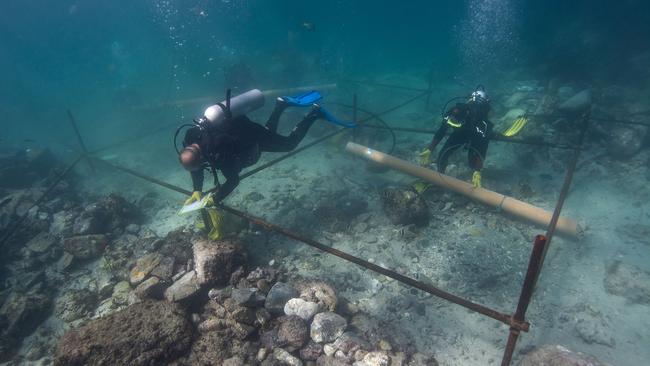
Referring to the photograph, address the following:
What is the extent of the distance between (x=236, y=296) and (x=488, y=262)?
13.5 ft

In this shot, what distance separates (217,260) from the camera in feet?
15.6

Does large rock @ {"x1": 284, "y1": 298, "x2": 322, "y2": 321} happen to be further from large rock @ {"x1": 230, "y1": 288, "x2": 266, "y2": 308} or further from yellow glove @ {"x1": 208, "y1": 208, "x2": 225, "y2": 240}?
yellow glove @ {"x1": 208, "y1": 208, "x2": 225, "y2": 240}

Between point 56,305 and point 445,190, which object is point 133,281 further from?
point 445,190

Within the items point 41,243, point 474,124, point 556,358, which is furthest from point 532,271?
point 41,243

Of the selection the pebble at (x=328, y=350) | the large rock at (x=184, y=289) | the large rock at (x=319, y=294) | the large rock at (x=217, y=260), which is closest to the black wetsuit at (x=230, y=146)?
the large rock at (x=217, y=260)

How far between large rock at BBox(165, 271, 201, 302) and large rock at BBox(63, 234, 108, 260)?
303cm

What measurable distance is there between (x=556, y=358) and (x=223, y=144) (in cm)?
484

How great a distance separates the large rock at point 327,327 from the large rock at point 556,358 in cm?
209

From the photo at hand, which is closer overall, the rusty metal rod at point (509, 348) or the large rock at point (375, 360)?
the rusty metal rod at point (509, 348)

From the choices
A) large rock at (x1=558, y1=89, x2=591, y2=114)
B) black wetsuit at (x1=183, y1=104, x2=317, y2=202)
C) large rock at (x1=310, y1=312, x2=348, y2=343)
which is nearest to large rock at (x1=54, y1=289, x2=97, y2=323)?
black wetsuit at (x1=183, y1=104, x2=317, y2=202)

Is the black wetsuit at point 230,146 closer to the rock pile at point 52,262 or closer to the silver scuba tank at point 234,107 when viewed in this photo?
the silver scuba tank at point 234,107

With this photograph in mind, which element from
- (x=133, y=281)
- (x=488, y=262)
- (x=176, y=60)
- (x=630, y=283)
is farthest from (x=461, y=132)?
(x=176, y=60)

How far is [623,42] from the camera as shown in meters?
15.4

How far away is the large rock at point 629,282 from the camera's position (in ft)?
15.0
